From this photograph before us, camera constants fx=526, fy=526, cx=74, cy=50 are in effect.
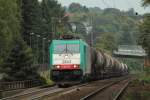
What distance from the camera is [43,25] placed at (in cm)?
12081

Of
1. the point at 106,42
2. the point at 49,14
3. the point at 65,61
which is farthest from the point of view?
the point at 106,42

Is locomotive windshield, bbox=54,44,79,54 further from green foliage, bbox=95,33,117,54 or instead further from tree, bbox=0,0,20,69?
green foliage, bbox=95,33,117,54

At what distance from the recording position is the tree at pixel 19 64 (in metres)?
47.2

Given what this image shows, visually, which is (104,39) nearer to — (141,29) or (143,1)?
(141,29)

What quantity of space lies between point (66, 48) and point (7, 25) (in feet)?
122

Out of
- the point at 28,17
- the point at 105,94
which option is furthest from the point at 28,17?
the point at 105,94

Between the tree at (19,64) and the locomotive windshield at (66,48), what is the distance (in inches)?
397

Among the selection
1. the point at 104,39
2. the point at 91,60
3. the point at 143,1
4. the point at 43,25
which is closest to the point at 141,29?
the point at 91,60

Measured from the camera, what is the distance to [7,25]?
73.3 metres

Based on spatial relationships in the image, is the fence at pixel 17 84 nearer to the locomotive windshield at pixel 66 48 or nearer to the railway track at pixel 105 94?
the locomotive windshield at pixel 66 48

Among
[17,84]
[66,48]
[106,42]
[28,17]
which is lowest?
[17,84]

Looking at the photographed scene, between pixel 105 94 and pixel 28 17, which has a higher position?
pixel 28 17

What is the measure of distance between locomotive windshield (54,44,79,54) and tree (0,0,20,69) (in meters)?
33.3

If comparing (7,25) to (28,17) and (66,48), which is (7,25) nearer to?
(28,17)
